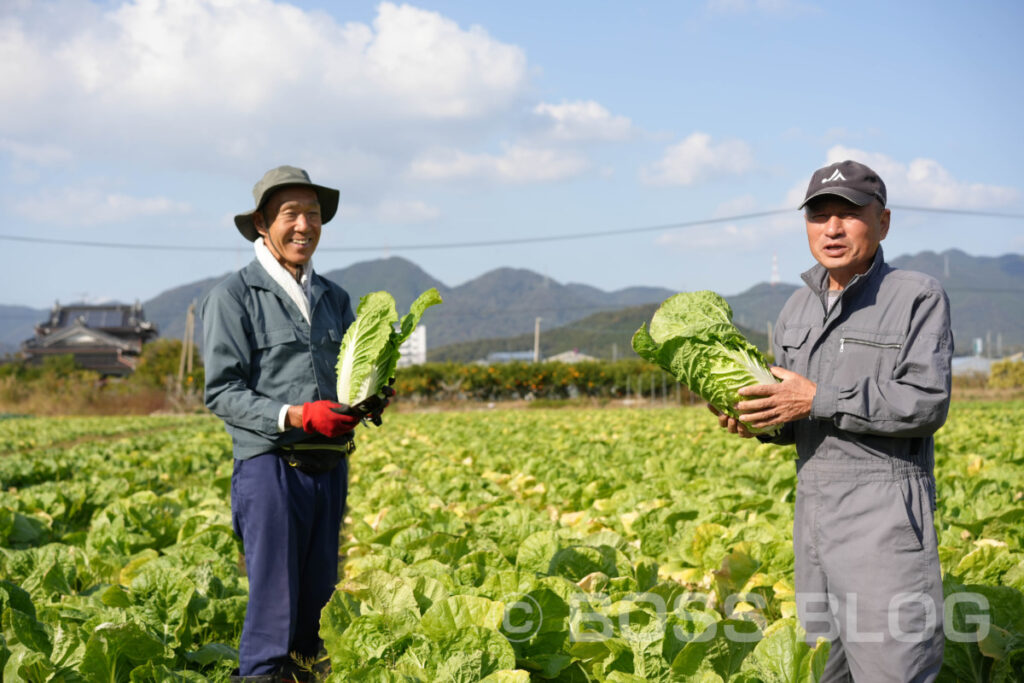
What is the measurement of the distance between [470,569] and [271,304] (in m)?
1.39

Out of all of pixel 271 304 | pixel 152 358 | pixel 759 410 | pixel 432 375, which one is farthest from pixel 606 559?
pixel 152 358

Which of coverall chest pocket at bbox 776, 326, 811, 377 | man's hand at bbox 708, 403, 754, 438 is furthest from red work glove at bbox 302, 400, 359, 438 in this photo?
coverall chest pocket at bbox 776, 326, 811, 377

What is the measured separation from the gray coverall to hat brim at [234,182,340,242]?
203 centimetres

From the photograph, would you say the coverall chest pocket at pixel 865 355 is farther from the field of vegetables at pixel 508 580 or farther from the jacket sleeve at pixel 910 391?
the field of vegetables at pixel 508 580

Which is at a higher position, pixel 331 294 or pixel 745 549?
pixel 331 294

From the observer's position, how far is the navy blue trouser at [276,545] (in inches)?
119

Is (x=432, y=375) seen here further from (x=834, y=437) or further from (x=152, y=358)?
(x=834, y=437)

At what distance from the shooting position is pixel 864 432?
7.41 ft

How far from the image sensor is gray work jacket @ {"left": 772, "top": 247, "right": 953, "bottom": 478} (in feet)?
7.20

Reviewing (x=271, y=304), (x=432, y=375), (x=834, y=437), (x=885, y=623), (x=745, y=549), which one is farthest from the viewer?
(x=432, y=375)

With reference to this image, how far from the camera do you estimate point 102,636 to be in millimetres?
2646

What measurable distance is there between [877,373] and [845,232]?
428 millimetres

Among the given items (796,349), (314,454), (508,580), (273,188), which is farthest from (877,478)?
(273,188)

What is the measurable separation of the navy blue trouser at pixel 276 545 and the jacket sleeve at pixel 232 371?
19cm
